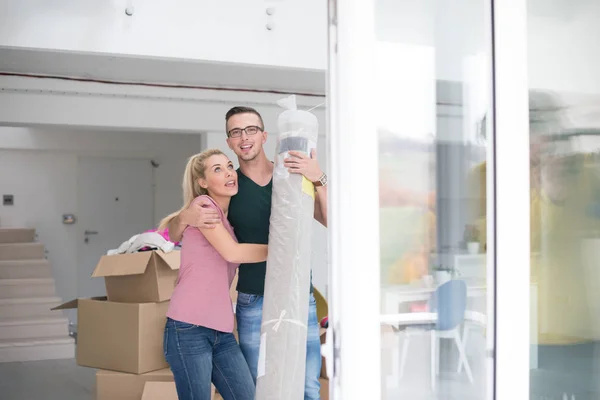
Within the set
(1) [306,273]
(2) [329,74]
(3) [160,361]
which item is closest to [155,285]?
(3) [160,361]

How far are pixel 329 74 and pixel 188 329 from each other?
1.23 meters

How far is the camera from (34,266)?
7.30 meters

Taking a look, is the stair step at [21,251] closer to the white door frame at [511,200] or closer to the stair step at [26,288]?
the stair step at [26,288]

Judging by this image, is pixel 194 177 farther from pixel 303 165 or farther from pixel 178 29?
pixel 178 29

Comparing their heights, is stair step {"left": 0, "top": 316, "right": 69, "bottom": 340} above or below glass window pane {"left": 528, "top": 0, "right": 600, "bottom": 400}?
below

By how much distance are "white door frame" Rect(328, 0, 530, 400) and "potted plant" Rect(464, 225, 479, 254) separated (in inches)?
1.4

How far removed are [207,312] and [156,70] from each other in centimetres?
310

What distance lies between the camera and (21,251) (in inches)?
292

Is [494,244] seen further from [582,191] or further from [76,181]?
[76,181]

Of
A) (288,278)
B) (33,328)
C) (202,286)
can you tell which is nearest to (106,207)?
(33,328)

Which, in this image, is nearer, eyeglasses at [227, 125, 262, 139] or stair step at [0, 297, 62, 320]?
eyeglasses at [227, 125, 262, 139]

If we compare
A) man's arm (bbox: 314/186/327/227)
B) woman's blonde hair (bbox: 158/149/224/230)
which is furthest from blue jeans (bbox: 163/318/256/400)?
man's arm (bbox: 314/186/327/227)

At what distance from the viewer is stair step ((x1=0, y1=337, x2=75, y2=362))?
6.41 m

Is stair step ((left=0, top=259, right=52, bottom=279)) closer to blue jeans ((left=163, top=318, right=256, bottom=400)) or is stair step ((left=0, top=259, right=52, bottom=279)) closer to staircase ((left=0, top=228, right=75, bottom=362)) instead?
staircase ((left=0, top=228, right=75, bottom=362))
